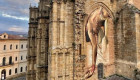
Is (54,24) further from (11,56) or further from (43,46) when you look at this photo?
(11,56)

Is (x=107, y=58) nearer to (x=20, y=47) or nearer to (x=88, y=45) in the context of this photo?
(x=88, y=45)

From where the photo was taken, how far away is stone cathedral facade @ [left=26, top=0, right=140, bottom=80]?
29.4 ft

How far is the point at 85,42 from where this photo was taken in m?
9.50

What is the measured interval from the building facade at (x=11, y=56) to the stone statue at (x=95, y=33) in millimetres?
22465

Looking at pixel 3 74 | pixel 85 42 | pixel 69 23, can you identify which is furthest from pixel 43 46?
pixel 3 74

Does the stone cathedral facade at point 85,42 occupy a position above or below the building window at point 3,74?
above

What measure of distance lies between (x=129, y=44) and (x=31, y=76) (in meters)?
10.8

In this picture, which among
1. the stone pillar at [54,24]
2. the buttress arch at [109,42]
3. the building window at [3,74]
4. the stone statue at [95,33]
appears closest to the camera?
the stone pillar at [54,24]

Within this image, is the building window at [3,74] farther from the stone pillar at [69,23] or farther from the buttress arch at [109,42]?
the buttress arch at [109,42]

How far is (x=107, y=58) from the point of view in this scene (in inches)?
427

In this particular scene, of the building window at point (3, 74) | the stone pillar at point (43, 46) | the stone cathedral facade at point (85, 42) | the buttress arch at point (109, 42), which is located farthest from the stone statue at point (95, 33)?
the building window at point (3, 74)

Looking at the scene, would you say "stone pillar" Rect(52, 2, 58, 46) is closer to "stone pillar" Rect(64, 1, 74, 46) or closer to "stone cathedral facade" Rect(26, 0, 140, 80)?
"stone cathedral facade" Rect(26, 0, 140, 80)

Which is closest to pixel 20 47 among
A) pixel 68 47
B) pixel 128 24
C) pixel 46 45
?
pixel 46 45

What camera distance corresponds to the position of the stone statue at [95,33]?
9618mm
